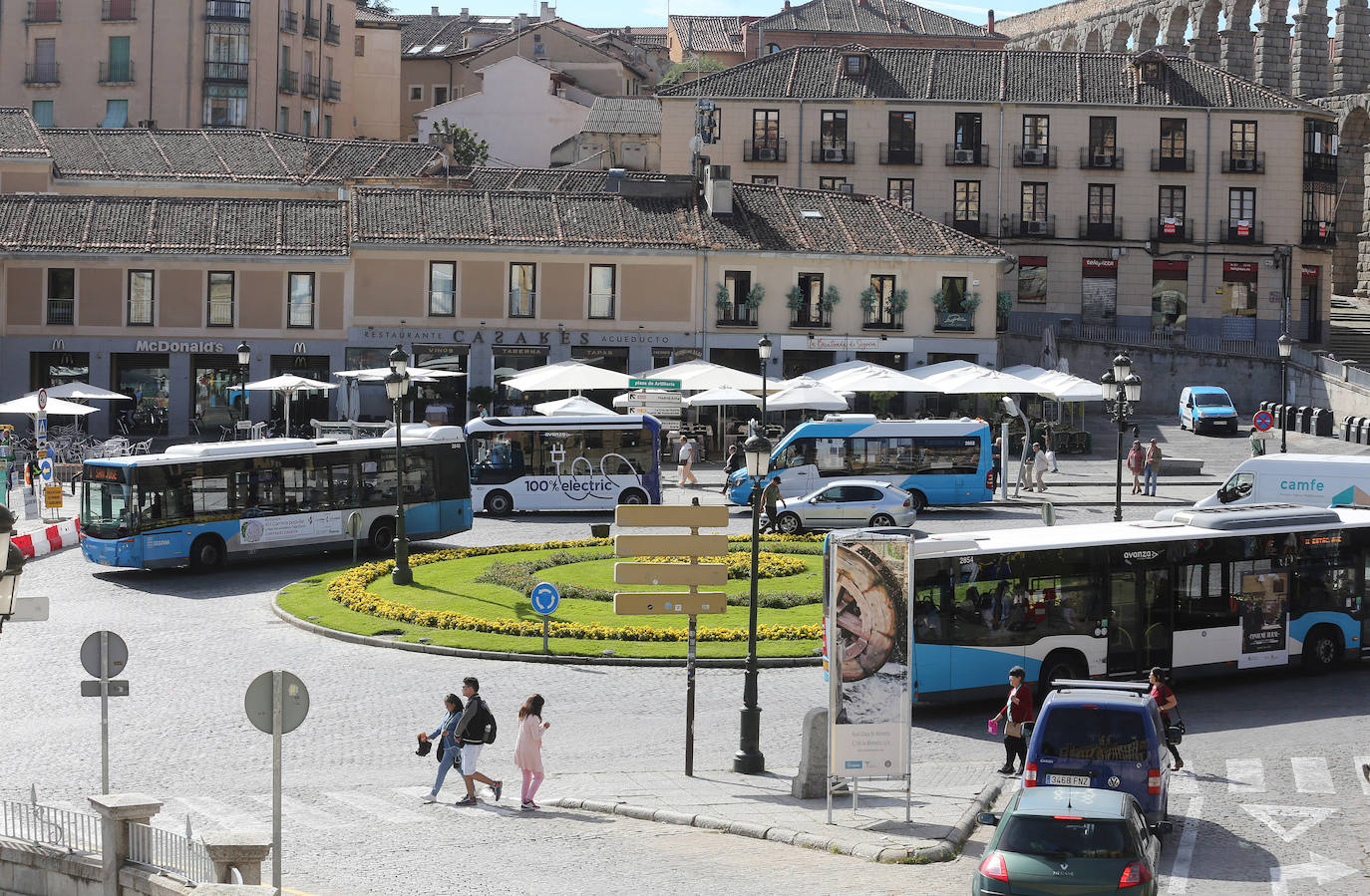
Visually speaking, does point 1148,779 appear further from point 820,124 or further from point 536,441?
point 820,124

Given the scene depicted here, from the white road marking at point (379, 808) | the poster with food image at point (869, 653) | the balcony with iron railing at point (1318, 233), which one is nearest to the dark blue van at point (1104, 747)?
the poster with food image at point (869, 653)

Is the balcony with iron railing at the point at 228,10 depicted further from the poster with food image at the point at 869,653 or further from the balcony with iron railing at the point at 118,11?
the poster with food image at the point at 869,653

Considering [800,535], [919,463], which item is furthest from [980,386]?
[800,535]

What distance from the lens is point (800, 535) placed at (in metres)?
39.2

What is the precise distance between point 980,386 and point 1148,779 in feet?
115

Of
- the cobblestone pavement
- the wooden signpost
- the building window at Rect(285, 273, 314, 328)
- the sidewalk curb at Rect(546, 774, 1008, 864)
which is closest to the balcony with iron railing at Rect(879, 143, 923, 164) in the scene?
the building window at Rect(285, 273, 314, 328)

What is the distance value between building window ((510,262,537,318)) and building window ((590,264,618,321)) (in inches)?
78.2

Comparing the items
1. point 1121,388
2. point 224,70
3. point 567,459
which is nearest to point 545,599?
point 1121,388

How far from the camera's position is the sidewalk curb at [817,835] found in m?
17.2

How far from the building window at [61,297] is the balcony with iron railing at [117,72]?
110 feet

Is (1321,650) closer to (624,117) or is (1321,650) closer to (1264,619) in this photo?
(1264,619)

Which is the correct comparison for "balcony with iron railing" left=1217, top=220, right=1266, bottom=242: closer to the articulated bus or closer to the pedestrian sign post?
the articulated bus

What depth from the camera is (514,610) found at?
98.8 ft

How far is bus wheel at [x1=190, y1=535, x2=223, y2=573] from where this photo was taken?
35531 millimetres
